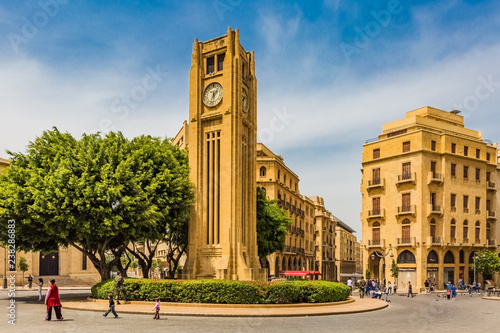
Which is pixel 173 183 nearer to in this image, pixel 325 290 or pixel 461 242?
pixel 325 290

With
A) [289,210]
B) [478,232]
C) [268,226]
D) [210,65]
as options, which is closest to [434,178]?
[478,232]

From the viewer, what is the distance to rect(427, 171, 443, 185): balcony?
59.2 metres

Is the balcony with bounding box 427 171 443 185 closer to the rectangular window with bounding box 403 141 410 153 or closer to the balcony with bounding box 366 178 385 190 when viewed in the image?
the rectangular window with bounding box 403 141 410 153

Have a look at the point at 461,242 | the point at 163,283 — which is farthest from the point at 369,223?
the point at 163,283

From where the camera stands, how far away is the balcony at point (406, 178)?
5970 centimetres

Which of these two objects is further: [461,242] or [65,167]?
[461,242]

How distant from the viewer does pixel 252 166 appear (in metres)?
40.7

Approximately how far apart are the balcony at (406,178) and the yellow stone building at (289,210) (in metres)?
17.5

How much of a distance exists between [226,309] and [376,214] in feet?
138

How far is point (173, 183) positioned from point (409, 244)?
118 ft

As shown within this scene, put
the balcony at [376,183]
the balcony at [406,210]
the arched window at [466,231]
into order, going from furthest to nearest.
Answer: the balcony at [376,183], the arched window at [466,231], the balcony at [406,210]

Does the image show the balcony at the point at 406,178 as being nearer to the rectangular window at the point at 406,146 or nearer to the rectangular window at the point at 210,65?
the rectangular window at the point at 406,146

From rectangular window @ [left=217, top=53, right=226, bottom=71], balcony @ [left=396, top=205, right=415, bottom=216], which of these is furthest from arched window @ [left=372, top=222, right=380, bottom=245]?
rectangular window @ [left=217, top=53, right=226, bottom=71]

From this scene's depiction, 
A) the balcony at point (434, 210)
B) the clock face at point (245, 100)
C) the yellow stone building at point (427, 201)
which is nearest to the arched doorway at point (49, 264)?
the clock face at point (245, 100)
